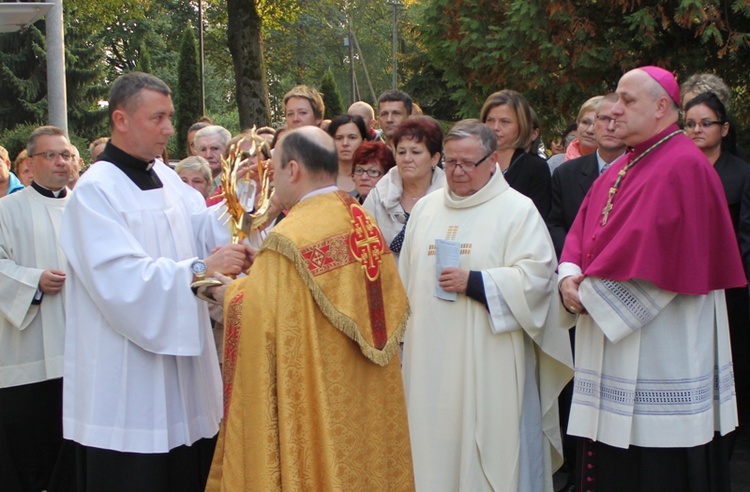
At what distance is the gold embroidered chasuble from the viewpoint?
3.37m

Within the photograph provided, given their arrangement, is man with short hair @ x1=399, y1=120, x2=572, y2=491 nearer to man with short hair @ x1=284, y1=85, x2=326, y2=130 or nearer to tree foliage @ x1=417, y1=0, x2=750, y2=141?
man with short hair @ x1=284, y1=85, x2=326, y2=130

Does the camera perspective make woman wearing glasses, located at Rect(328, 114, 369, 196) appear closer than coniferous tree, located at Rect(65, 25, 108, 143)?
Yes

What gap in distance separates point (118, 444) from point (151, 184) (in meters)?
1.27

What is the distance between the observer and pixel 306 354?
3408mm

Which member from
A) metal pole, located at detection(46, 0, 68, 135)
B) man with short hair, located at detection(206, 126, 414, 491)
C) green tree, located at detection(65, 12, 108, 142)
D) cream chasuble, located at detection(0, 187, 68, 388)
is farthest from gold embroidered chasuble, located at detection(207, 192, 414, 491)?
green tree, located at detection(65, 12, 108, 142)

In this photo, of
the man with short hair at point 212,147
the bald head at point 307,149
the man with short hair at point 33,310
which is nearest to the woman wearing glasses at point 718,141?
the bald head at point 307,149

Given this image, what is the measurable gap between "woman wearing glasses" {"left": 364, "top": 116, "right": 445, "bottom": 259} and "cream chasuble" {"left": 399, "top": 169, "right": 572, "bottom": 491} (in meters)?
0.57

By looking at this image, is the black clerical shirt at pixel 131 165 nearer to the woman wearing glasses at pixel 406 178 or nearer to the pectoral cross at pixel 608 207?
the woman wearing glasses at pixel 406 178

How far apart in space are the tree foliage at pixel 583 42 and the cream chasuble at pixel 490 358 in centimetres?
460

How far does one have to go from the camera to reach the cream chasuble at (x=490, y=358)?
4.57 metres

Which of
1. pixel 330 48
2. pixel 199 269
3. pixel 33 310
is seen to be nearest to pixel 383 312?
pixel 199 269

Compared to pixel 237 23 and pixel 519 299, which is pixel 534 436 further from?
pixel 237 23

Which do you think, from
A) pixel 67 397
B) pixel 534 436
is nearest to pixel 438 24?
pixel 534 436

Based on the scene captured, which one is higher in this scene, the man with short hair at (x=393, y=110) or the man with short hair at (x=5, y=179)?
the man with short hair at (x=393, y=110)
